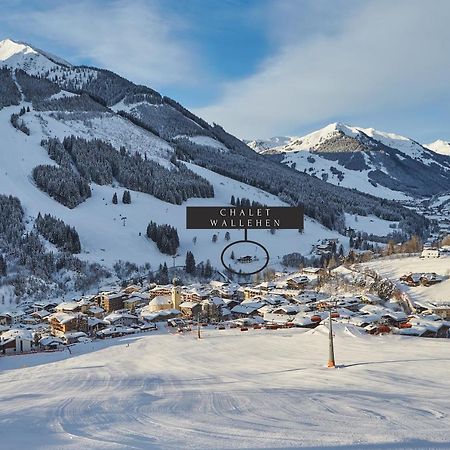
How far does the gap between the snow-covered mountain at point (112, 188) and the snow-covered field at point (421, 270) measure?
29745mm

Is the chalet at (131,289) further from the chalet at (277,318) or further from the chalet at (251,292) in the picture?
the chalet at (277,318)

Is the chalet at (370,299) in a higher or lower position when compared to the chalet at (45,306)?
higher

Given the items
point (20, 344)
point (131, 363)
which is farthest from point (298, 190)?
point (131, 363)

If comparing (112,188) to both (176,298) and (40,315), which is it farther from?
(176,298)

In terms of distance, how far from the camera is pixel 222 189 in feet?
448

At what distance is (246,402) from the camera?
10.6m

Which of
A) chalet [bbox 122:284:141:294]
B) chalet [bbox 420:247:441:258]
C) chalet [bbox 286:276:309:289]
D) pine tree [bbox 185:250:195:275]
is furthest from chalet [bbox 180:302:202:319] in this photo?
chalet [bbox 420:247:441:258]

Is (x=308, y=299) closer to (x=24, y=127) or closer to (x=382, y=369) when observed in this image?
(x=382, y=369)

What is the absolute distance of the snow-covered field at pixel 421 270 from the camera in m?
48.1

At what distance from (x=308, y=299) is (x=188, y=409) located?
4298cm

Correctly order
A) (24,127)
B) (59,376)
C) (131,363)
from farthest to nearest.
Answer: (24,127) → (131,363) → (59,376)

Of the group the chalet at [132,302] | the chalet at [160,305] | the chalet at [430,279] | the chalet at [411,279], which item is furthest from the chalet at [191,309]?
the chalet at [430,279]

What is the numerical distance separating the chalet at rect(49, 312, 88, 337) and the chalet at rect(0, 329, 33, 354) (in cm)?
535

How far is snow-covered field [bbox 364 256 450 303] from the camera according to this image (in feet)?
158
